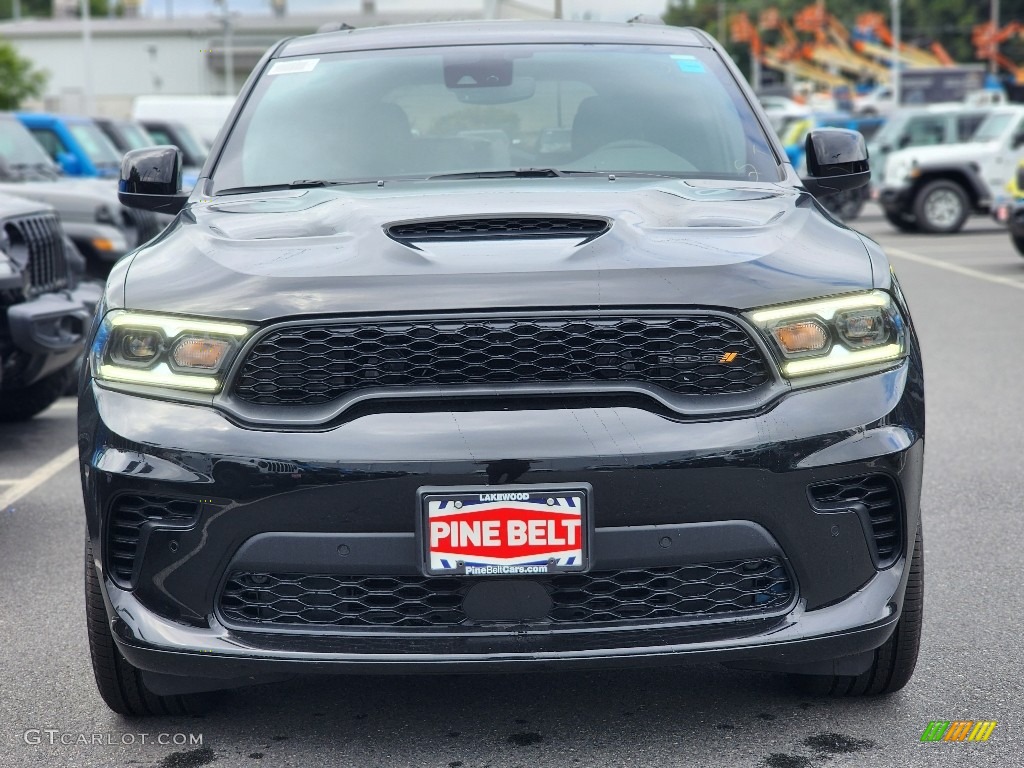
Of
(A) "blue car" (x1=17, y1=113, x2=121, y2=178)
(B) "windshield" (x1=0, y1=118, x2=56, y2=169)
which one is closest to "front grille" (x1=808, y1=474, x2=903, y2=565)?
(B) "windshield" (x1=0, y1=118, x2=56, y2=169)

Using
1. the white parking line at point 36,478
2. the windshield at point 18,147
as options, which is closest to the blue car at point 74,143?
the windshield at point 18,147

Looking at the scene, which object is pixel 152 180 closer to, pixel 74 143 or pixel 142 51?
pixel 74 143

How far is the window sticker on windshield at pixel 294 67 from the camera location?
4.59 m

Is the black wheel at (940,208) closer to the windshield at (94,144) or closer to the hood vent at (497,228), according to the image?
the windshield at (94,144)

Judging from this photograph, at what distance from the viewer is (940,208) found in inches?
880

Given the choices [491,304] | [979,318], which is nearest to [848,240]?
[491,304]

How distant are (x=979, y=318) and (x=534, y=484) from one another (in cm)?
997

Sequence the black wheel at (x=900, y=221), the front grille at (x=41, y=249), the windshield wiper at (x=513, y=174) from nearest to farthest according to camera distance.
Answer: the windshield wiper at (x=513, y=174), the front grille at (x=41, y=249), the black wheel at (x=900, y=221)

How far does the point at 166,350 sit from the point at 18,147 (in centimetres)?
821

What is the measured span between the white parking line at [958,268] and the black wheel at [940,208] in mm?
2376

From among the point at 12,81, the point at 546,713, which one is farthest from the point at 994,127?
the point at 12,81

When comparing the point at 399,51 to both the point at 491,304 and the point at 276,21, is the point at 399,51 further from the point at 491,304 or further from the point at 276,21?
the point at 276,21

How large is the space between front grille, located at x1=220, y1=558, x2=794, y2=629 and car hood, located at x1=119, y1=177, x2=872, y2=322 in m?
0.55

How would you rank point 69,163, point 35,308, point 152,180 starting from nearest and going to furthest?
point 152,180, point 35,308, point 69,163
